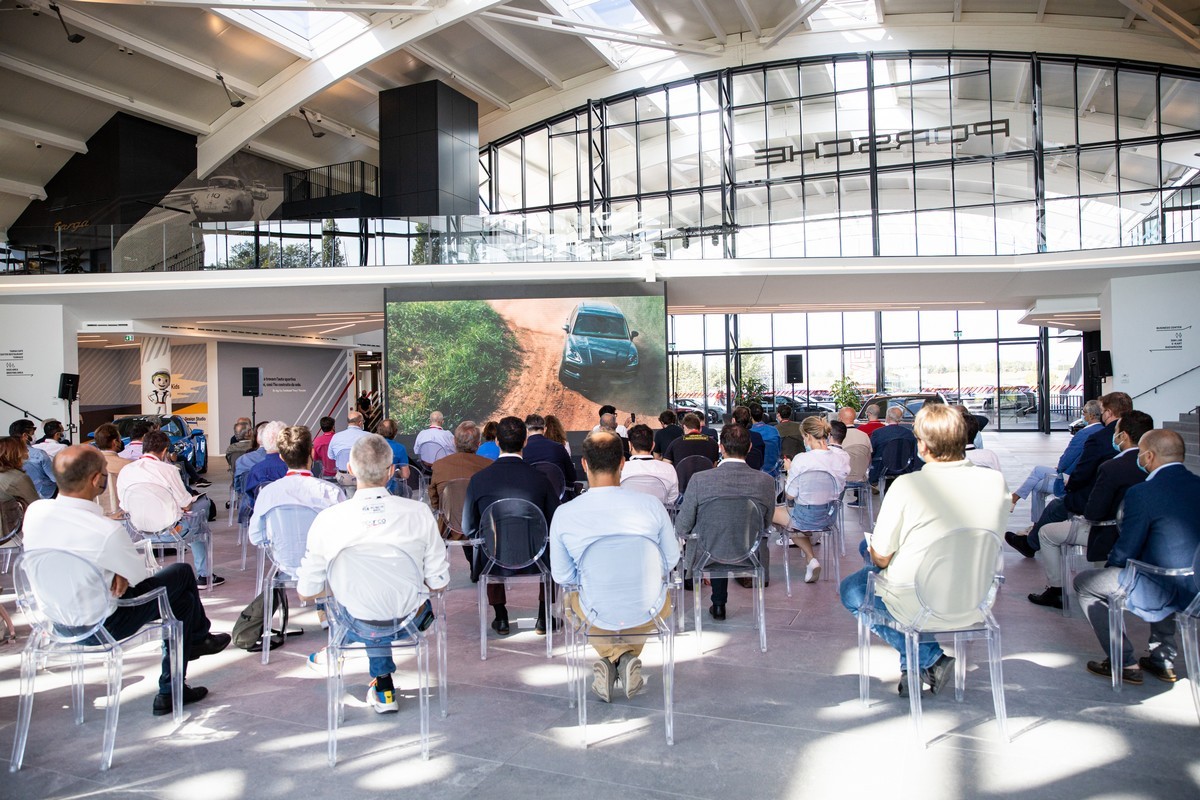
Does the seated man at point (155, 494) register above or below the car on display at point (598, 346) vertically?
below

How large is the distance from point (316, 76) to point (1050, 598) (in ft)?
58.2

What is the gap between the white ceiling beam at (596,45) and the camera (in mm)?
16695

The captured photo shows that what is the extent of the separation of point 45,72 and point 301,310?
7.14 meters

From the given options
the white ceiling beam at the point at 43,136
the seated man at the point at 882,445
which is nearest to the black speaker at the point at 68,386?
the white ceiling beam at the point at 43,136

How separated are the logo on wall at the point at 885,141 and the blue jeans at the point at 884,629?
1622 cm

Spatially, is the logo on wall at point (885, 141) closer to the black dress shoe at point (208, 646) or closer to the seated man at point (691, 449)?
the seated man at point (691, 449)

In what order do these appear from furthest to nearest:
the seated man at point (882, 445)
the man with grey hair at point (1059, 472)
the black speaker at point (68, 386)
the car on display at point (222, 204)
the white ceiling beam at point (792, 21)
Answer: the white ceiling beam at point (792, 21)
the black speaker at point (68, 386)
the car on display at point (222, 204)
the seated man at point (882, 445)
the man with grey hair at point (1059, 472)

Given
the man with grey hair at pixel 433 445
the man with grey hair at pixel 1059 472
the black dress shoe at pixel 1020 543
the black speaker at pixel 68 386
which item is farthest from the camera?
the black speaker at pixel 68 386

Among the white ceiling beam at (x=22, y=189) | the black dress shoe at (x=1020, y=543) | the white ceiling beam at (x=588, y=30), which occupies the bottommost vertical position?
the black dress shoe at (x=1020, y=543)

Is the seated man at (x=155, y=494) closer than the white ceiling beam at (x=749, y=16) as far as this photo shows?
Answer: Yes

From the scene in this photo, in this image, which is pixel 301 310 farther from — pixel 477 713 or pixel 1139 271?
pixel 1139 271

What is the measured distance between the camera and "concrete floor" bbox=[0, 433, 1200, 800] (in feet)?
9.12

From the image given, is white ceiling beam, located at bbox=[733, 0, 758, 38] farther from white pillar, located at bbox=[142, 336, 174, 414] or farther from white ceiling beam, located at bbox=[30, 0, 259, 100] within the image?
white pillar, located at bbox=[142, 336, 174, 414]

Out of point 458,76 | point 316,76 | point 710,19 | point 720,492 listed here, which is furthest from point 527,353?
point 720,492
